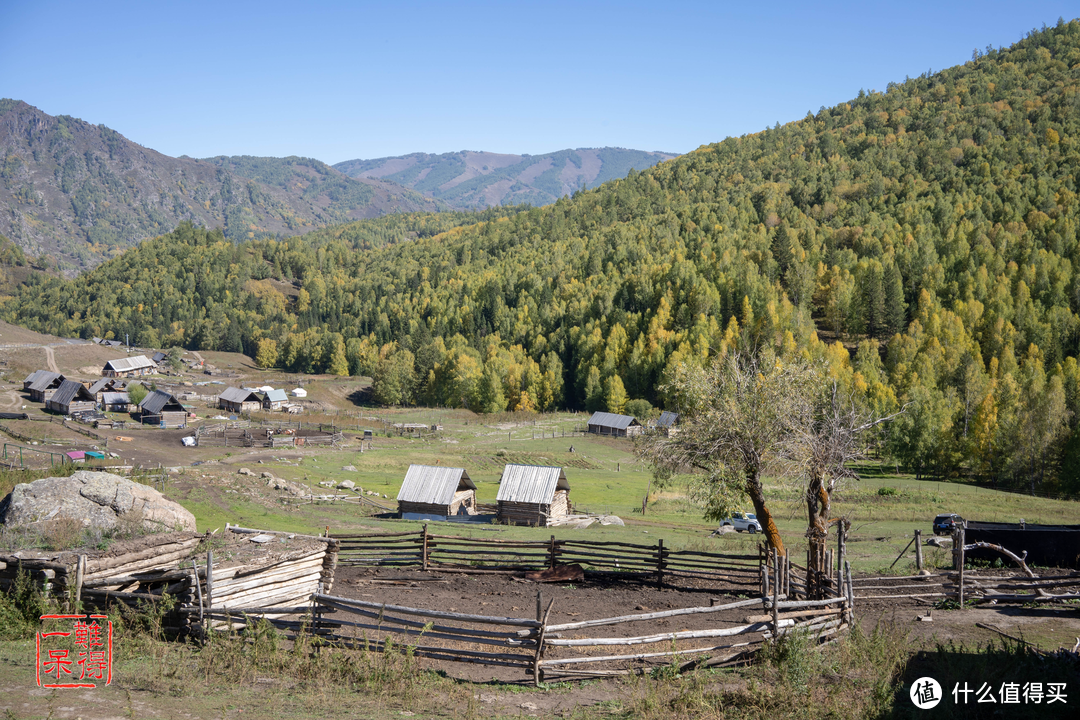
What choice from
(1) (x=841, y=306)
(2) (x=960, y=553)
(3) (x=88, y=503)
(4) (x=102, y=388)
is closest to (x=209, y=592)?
(3) (x=88, y=503)

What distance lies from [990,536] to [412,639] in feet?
70.4

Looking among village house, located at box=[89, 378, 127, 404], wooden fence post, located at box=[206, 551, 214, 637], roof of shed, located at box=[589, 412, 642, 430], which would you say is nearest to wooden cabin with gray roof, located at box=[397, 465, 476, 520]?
wooden fence post, located at box=[206, 551, 214, 637]

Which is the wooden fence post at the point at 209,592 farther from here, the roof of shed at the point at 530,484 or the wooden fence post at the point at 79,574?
the roof of shed at the point at 530,484

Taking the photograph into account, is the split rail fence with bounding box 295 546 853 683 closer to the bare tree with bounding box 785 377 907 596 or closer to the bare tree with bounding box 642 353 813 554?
the bare tree with bounding box 785 377 907 596

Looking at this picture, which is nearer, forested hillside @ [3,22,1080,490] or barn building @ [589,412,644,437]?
forested hillside @ [3,22,1080,490]

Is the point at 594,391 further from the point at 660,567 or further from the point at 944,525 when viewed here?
the point at 660,567

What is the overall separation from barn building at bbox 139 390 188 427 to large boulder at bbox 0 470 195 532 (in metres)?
74.3

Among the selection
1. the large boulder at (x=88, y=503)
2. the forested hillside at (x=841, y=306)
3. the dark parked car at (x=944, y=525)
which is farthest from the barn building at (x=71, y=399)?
the dark parked car at (x=944, y=525)

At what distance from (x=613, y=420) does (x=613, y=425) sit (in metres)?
1.22

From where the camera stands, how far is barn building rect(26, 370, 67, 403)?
93000 mm

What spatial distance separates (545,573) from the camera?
23641 mm

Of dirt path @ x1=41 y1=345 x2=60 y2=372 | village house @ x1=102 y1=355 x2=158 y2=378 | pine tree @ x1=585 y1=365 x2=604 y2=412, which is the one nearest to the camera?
pine tree @ x1=585 y1=365 x2=604 y2=412

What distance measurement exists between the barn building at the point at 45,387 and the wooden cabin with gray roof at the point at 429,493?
7570 cm

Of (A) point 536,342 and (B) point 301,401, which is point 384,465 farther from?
(A) point 536,342
